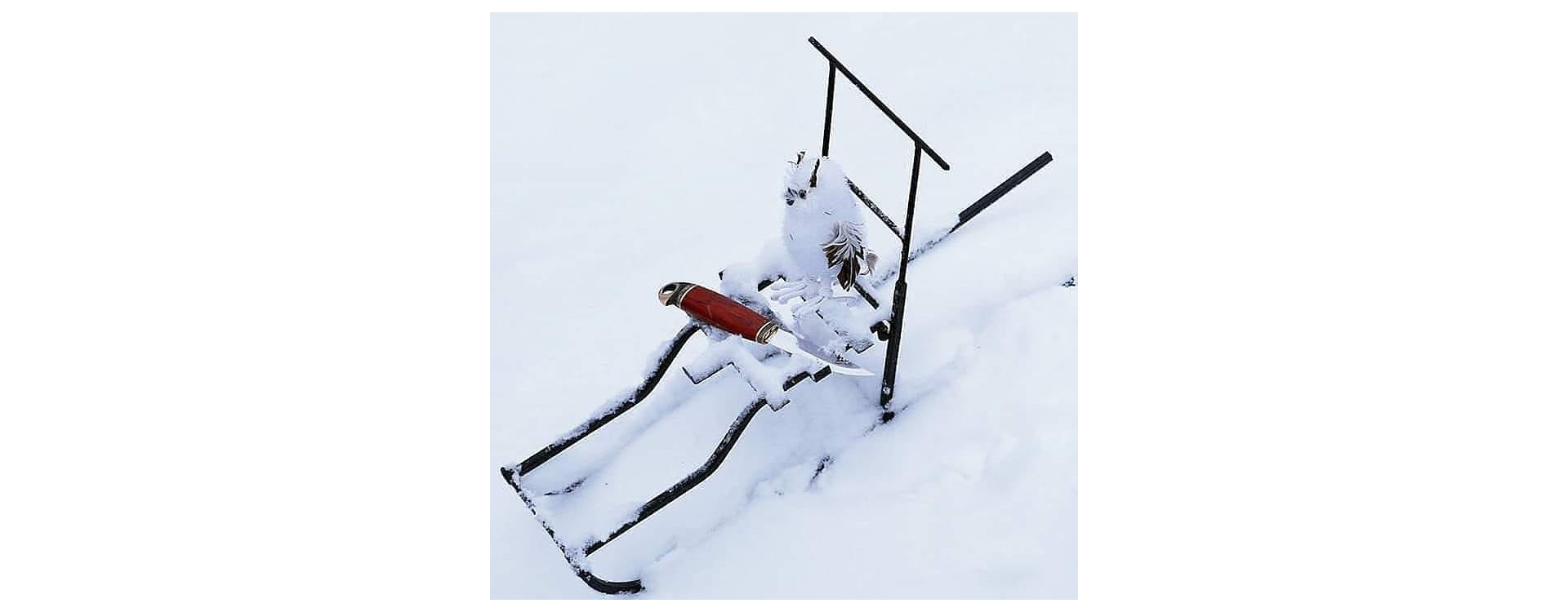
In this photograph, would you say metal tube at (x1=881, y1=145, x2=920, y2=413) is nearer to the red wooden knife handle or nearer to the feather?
the feather

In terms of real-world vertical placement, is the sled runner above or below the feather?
below

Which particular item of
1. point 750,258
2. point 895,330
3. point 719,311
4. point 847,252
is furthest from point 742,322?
point 750,258

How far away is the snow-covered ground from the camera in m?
4.21

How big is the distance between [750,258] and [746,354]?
1231 mm

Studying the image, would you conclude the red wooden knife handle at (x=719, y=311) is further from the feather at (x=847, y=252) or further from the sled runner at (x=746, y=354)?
the feather at (x=847, y=252)

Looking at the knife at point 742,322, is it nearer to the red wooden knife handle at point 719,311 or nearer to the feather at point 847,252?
the red wooden knife handle at point 719,311

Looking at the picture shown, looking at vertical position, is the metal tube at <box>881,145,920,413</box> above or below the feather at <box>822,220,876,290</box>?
below

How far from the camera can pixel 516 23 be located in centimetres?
704

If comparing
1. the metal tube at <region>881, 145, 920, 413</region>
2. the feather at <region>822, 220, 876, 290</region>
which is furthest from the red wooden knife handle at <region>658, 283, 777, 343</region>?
the metal tube at <region>881, 145, 920, 413</region>

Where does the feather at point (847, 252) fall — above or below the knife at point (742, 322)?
above

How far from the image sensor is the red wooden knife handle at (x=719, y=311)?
4184 millimetres

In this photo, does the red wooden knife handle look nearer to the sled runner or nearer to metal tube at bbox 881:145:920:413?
the sled runner

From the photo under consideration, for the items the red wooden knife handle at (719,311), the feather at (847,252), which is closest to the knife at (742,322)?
the red wooden knife handle at (719,311)

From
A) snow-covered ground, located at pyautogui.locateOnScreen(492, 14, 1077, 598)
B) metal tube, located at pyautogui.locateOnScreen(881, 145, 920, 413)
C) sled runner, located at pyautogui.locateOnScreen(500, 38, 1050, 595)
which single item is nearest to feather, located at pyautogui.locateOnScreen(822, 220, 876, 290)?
sled runner, located at pyautogui.locateOnScreen(500, 38, 1050, 595)
